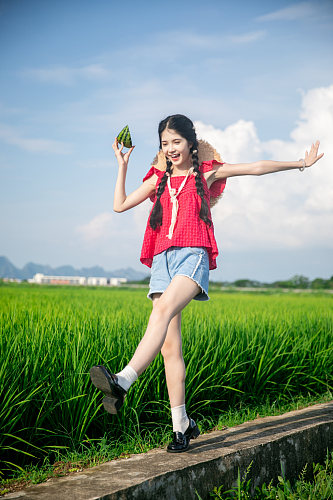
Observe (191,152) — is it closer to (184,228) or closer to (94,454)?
(184,228)

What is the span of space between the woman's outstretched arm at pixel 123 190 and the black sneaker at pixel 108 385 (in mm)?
1107

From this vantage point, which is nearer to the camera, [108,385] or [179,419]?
[108,385]

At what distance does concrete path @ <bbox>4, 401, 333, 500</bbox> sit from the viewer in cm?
216

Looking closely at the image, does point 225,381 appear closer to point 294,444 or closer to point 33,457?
point 294,444

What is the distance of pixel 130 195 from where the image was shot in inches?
119

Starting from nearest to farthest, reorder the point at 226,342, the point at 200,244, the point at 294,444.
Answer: the point at 200,244 → the point at 294,444 → the point at 226,342

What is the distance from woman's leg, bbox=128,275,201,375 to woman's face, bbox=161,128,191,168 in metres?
0.69

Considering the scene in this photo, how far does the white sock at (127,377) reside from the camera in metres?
2.28

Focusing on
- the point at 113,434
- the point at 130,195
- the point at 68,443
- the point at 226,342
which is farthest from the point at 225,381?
the point at 130,195

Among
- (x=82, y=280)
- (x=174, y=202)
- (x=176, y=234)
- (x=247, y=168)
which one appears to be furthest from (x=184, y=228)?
(x=82, y=280)

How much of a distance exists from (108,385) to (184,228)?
3.01 ft

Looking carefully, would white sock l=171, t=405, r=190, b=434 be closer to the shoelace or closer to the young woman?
the young woman

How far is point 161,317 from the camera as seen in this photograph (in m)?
2.48

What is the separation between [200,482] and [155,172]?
167cm
